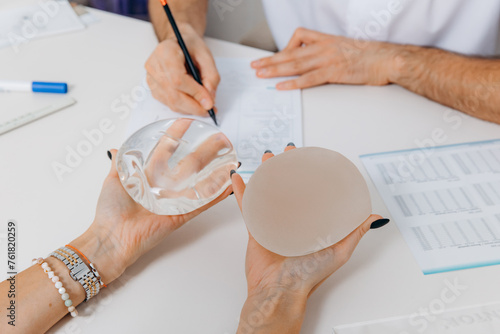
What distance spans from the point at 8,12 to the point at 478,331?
49.6 inches

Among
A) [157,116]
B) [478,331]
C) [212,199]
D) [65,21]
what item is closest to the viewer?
Result: [478,331]

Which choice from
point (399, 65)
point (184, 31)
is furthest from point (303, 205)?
point (184, 31)

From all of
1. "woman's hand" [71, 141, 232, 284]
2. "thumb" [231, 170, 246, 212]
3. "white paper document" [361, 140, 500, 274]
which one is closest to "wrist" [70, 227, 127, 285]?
"woman's hand" [71, 141, 232, 284]

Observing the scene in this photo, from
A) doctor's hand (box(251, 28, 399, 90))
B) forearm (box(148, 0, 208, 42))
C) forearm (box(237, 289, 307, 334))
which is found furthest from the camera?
forearm (box(148, 0, 208, 42))

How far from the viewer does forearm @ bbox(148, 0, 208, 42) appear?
105cm

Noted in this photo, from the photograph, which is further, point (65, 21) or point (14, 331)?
point (65, 21)

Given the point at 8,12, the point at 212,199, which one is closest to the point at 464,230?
the point at 212,199

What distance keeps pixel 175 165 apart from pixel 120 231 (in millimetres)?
117

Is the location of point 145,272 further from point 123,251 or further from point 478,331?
point 478,331

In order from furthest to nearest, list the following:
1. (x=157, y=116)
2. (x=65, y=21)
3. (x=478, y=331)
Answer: (x=65, y=21) → (x=157, y=116) → (x=478, y=331)

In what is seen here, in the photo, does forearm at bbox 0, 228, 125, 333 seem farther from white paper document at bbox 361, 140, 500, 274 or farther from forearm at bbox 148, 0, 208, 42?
forearm at bbox 148, 0, 208, 42

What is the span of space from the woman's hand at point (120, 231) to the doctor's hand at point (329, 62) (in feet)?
1.25

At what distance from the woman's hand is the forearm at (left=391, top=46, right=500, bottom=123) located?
467 millimetres

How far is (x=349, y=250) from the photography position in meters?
0.55
